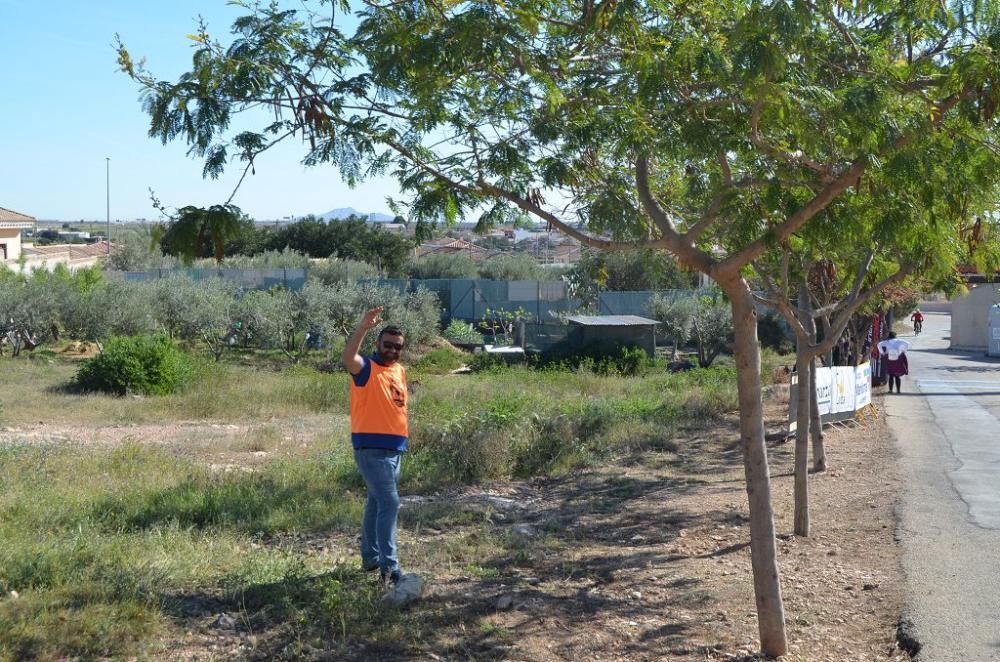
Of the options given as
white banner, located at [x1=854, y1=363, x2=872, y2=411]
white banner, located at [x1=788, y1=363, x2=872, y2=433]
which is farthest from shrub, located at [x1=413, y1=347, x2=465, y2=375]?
white banner, located at [x1=788, y1=363, x2=872, y2=433]

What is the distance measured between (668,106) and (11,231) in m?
60.6

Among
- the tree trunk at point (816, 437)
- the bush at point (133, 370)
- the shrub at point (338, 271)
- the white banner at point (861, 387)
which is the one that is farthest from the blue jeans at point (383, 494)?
the shrub at point (338, 271)

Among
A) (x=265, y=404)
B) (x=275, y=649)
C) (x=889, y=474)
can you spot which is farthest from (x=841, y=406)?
(x=275, y=649)

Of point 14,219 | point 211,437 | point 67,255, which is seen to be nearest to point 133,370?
point 211,437

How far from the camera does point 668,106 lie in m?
6.91

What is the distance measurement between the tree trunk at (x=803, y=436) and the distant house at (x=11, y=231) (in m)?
54.8

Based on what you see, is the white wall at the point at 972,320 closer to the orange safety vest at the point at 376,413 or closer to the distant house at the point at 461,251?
the distant house at the point at 461,251

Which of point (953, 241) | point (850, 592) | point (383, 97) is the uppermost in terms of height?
point (383, 97)

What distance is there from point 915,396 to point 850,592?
18390mm

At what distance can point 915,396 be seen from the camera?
24.1 meters

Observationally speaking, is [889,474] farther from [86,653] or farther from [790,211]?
[86,653]

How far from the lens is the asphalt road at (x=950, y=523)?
20.5 ft

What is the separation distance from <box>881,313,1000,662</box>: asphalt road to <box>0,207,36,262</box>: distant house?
51.7 meters

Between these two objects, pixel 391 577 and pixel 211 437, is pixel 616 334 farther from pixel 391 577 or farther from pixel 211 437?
pixel 391 577
